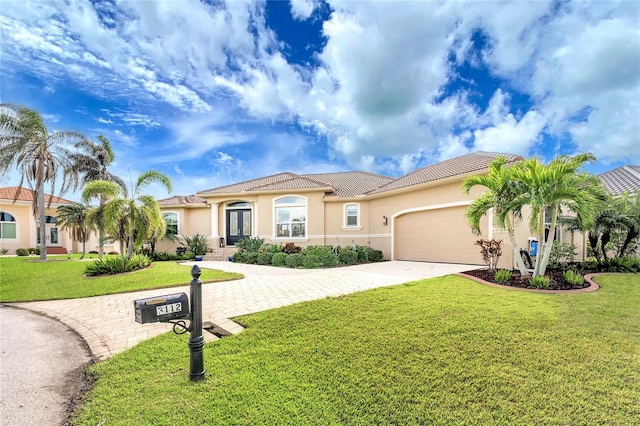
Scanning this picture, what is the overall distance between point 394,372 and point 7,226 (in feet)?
108

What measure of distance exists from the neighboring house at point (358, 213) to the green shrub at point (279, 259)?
3414 millimetres

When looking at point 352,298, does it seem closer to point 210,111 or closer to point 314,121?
point 210,111

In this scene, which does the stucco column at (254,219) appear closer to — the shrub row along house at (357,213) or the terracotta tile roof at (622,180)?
the shrub row along house at (357,213)

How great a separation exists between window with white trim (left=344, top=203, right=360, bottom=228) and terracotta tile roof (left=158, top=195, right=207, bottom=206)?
10207 millimetres

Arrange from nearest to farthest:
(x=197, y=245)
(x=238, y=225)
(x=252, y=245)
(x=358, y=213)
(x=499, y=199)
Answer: (x=499, y=199) → (x=252, y=245) → (x=358, y=213) → (x=197, y=245) → (x=238, y=225)

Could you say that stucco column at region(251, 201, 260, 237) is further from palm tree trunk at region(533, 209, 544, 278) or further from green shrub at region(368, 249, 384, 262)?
palm tree trunk at region(533, 209, 544, 278)

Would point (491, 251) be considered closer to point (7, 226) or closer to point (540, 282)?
point (540, 282)

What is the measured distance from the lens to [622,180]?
1606cm

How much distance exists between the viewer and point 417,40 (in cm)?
1085

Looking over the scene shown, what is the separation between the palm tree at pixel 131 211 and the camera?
11.8 m

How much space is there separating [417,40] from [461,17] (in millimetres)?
1634

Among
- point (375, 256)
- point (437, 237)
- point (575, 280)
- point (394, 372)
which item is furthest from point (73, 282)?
point (575, 280)

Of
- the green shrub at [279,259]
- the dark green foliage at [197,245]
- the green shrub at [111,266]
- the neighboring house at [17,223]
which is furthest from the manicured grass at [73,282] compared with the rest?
the neighboring house at [17,223]

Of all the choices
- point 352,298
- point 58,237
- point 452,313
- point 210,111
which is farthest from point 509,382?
point 58,237
